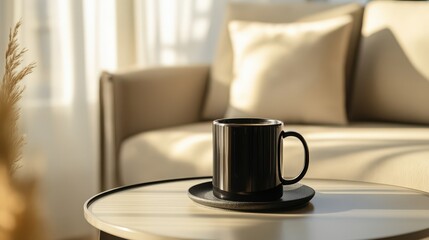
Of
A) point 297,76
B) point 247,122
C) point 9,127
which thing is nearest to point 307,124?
point 297,76

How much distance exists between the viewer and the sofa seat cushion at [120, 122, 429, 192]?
1.68m

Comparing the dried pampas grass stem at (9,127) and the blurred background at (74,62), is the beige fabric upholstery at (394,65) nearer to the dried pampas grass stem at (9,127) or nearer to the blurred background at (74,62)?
the blurred background at (74,62)

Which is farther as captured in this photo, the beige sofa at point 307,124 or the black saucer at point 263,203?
the beige sofa at point 307,124

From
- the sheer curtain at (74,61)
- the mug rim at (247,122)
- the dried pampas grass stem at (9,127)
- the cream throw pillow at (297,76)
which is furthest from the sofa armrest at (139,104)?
the dried pampas grass stem at (9,127)

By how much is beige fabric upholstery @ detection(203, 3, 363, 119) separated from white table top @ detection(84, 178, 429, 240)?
46.5 inches

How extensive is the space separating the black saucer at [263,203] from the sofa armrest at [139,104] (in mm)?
1065

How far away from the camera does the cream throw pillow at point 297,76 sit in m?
2.20

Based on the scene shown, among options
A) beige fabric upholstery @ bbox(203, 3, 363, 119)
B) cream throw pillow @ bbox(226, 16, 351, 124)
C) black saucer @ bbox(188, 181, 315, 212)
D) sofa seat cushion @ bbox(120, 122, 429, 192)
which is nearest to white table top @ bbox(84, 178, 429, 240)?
black saucer @ bbox(188, 181, 315, 212)

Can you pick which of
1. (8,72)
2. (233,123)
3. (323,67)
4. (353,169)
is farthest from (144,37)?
(8,72)

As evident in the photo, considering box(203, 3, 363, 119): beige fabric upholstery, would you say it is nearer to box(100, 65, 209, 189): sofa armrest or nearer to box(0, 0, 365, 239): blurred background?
box(100, 65, 209, 189): sofa armrest

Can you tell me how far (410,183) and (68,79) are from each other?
1410 mm

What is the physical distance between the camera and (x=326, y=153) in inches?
70.3

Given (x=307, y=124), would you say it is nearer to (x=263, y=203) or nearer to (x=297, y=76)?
(x=297, y=76)

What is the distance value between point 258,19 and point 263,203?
1506mm
